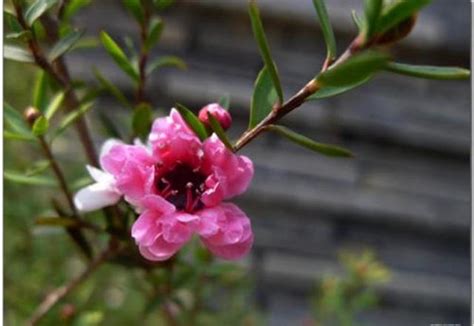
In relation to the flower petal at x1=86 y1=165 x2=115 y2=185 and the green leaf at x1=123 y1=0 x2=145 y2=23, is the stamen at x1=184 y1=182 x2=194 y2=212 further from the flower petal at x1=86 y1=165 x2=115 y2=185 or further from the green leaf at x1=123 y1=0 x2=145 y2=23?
the green leaf at x1=123 y1=0 x2=145 y2=23

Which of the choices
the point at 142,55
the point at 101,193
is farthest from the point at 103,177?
the point at 142,55

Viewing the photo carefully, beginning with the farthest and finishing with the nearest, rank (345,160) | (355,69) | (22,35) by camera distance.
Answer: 1. (345,160)
2. (22,35)
3. (355,69)

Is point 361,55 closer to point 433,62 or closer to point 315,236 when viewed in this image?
point 433,62

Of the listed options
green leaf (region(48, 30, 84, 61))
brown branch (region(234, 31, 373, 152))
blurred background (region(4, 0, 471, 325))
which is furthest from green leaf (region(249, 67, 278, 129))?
blurred background (region(4, 0, 471, 325))

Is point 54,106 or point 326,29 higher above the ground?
point 326,29

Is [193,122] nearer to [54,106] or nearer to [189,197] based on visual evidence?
[189,197]

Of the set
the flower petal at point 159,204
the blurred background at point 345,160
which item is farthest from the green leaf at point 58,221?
the blurred background at point 345,160

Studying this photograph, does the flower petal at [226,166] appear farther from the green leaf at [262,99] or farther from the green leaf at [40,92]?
the green leaf at [40,92]
